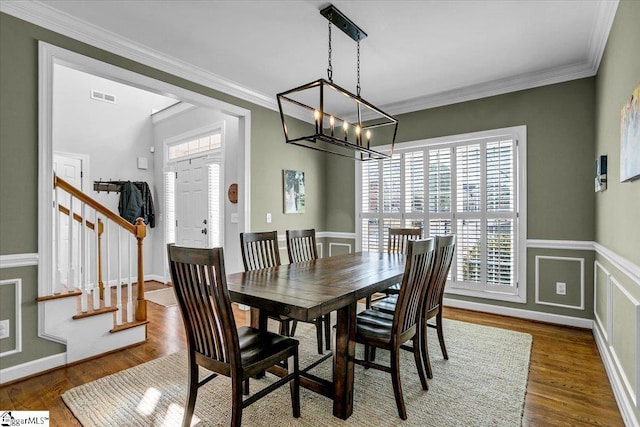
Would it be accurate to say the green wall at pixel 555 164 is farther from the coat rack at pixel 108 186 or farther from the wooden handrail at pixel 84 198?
the coat rack at pixel 108 186

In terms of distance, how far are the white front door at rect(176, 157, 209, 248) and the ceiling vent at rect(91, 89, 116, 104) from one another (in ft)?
4.93

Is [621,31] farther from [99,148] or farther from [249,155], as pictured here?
[99,148]

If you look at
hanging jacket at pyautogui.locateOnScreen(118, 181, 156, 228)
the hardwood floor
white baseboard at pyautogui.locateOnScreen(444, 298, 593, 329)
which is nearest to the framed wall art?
the hardwood floor

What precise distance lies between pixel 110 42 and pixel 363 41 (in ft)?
7.15

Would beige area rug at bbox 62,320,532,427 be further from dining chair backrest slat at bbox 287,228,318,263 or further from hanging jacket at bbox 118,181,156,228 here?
hanging jacket at bbox 118,181,156,228

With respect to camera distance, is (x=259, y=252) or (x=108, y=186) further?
(x=108, y=186)

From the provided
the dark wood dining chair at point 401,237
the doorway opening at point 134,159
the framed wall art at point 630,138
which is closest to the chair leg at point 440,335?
the dark wood dining chair at point 401,237

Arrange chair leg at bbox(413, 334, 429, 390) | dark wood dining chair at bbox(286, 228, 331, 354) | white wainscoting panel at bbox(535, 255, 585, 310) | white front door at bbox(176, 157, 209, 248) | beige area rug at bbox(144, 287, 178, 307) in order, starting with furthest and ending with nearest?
white front door at bbox(176, 157, 209, 248) < beige area rug at bbox(144, 287, 178, 307) < white wainscoting panel at bbox(535, 255, 585, 310) < dark wood dining chair at bbox(286, 228, 331, 354) < chair leg at bbox(413, 334, 429, 390)

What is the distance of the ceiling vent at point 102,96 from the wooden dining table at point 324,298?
4.76 meters

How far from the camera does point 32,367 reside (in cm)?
245

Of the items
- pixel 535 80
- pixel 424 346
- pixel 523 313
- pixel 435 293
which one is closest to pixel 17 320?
pixel 424 346

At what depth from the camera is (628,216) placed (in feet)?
6.50

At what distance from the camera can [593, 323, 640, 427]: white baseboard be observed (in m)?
1.83

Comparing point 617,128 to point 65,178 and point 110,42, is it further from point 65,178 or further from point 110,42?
point 65,178
